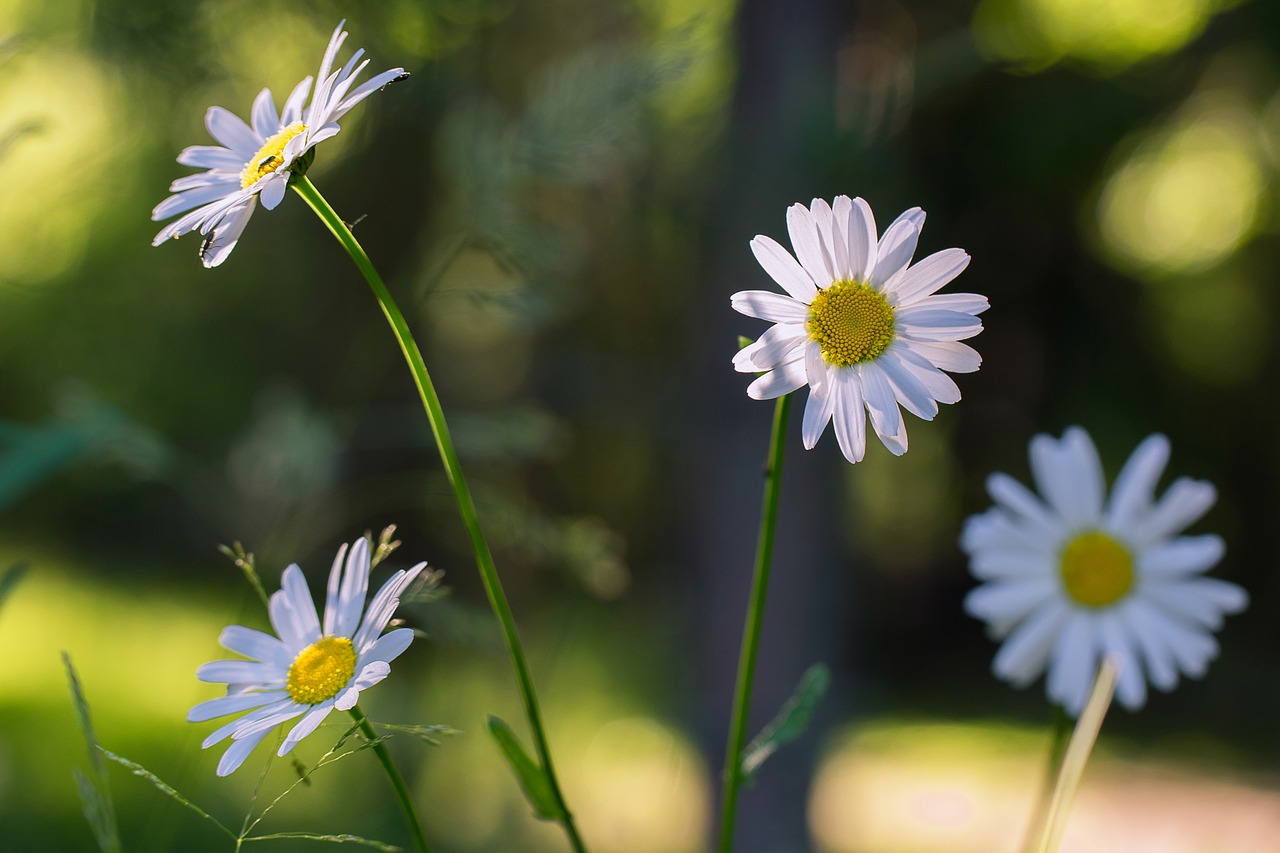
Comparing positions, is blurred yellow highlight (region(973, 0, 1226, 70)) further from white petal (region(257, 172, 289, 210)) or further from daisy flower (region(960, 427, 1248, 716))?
white petal (region(257, 172, 289, 210))

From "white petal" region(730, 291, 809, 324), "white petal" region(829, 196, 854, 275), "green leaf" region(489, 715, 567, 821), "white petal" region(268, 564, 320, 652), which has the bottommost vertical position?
"green leaf" region(489, 715, 567, 821)

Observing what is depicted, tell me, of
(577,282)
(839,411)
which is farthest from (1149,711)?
(839,411)

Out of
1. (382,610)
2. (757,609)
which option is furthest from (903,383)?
(382,610)

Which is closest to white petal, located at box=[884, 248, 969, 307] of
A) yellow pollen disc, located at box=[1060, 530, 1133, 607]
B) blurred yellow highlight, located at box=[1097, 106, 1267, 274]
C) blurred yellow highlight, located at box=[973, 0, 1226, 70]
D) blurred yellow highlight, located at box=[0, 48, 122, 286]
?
yellow pollen disc, located at box=[1060, 530, 1133, 607]

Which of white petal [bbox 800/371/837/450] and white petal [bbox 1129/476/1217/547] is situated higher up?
white petal [bbox 1129/476/1217/547]

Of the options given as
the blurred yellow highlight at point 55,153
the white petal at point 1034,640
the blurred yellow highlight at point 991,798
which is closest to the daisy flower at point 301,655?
the white petal at point 1034,640

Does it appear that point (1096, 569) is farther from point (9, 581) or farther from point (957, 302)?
point (9, 581)
